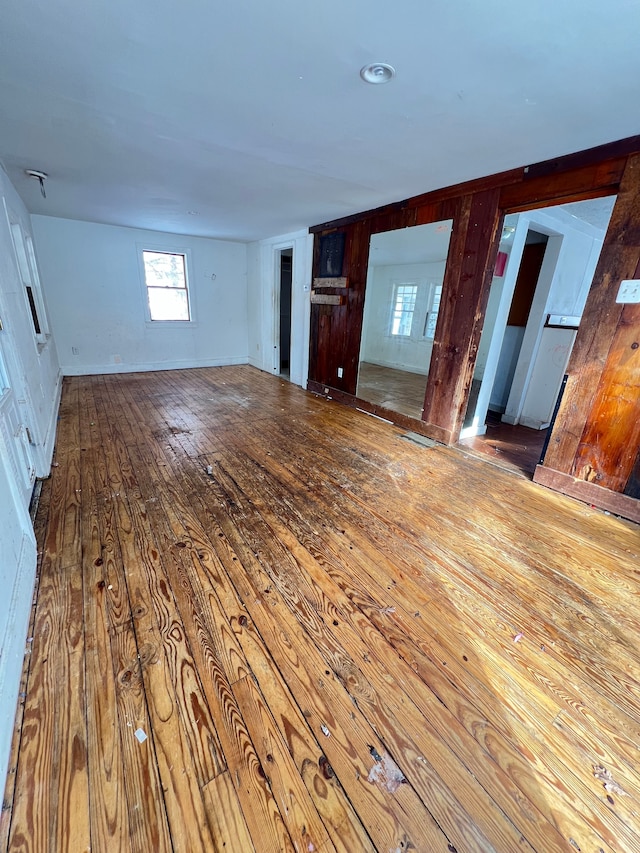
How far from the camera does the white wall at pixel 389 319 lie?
6371mm

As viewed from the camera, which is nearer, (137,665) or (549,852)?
(549,852)

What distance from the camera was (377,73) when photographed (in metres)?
1.63

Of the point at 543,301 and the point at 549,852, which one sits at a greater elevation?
the point at 543,301

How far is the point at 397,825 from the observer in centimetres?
92

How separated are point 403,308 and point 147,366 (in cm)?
514

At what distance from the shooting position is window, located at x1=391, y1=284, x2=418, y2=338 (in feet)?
22.0

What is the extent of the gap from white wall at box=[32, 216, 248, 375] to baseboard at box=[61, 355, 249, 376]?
2cm

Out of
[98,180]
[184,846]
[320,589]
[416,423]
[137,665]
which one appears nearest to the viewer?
Result: [184,846]

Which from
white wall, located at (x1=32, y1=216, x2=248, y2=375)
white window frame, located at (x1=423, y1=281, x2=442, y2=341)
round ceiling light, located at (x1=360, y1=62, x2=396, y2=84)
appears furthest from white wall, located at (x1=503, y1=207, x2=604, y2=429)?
white wall, located at (x1=32, y1=216, x2=248, y2=375)

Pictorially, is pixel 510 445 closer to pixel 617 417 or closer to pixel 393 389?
pixel 617 417

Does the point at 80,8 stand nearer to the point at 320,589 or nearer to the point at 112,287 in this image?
the point at 320,589

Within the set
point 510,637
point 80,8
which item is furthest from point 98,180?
point 510,637

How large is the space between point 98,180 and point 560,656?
504 centimetres

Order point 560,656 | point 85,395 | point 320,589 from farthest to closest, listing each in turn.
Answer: point 85,395, point 320,589, point 560,656
